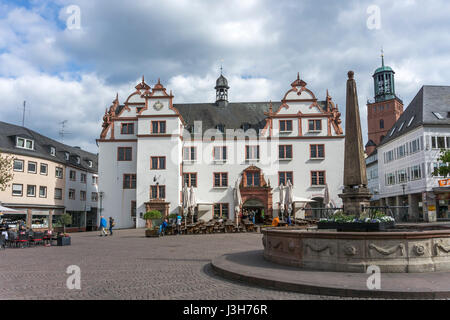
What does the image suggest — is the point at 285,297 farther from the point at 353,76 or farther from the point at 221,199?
the point at 221,199

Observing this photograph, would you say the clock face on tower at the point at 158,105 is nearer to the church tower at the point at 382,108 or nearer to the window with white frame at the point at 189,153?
the window with white frame at the point at 189,153

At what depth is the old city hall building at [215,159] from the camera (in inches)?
1537

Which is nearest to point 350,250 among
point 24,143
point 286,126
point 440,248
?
point 440,248

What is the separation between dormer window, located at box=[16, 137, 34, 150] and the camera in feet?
135

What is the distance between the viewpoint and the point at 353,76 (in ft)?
46.5

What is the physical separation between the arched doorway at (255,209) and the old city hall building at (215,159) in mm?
109

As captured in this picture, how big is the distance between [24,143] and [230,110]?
24.4m

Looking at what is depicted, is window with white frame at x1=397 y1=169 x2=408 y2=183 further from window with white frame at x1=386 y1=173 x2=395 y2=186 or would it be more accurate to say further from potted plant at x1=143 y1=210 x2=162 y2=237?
potted plant at x1=143 y1=210 x2=162 y2=237

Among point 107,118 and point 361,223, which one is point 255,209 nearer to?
point 107,118

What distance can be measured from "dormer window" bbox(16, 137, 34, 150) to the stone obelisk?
39.2 meters

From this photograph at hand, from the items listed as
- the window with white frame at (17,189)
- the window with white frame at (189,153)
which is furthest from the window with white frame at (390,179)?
the window with white frame at (17,189)

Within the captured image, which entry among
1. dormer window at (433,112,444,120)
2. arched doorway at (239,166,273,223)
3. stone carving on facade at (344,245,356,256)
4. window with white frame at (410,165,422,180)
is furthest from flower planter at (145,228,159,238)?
dormer window at (433,112,444,120)
